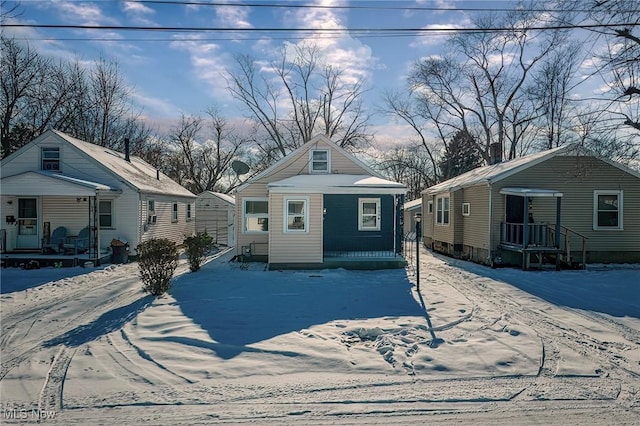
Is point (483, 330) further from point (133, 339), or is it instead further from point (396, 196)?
point (396, 196)

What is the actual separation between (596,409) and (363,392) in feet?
8.28

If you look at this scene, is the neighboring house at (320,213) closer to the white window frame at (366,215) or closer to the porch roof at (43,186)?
the white window frame at (366,215)

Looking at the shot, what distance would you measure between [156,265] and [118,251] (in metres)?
7.07

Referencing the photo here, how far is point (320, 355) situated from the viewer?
5562 mm

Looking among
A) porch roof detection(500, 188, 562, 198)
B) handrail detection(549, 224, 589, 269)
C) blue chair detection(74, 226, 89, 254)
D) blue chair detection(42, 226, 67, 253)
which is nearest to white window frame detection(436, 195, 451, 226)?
→ porch roof detection(500, 188, 562, 198)

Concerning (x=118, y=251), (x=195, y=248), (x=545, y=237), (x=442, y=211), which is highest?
(x=442, y=211)

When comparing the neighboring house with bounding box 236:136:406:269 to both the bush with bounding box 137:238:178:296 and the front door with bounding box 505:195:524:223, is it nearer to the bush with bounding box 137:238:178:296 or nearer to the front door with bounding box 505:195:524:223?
the bush with bounding box 137:238:178:296

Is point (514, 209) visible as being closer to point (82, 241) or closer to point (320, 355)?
point (320, 355)

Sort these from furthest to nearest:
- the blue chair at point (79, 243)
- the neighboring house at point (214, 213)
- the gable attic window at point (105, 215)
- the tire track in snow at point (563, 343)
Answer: the neighboring house at point (214, 213) < the gable attic window at point (105, 215) < the blue chair at point (79, 243) < the tire track in snow at point (563, 343)

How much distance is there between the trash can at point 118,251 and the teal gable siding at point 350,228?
321 inches

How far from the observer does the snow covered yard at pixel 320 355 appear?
13.4 feet

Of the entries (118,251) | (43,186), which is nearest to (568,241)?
(118,251)

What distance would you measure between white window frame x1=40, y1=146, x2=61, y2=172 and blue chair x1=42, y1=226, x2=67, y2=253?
8.47 feet

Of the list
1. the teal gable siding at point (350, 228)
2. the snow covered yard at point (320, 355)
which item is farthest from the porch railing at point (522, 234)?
the teal gable siding at point (350, 228)
